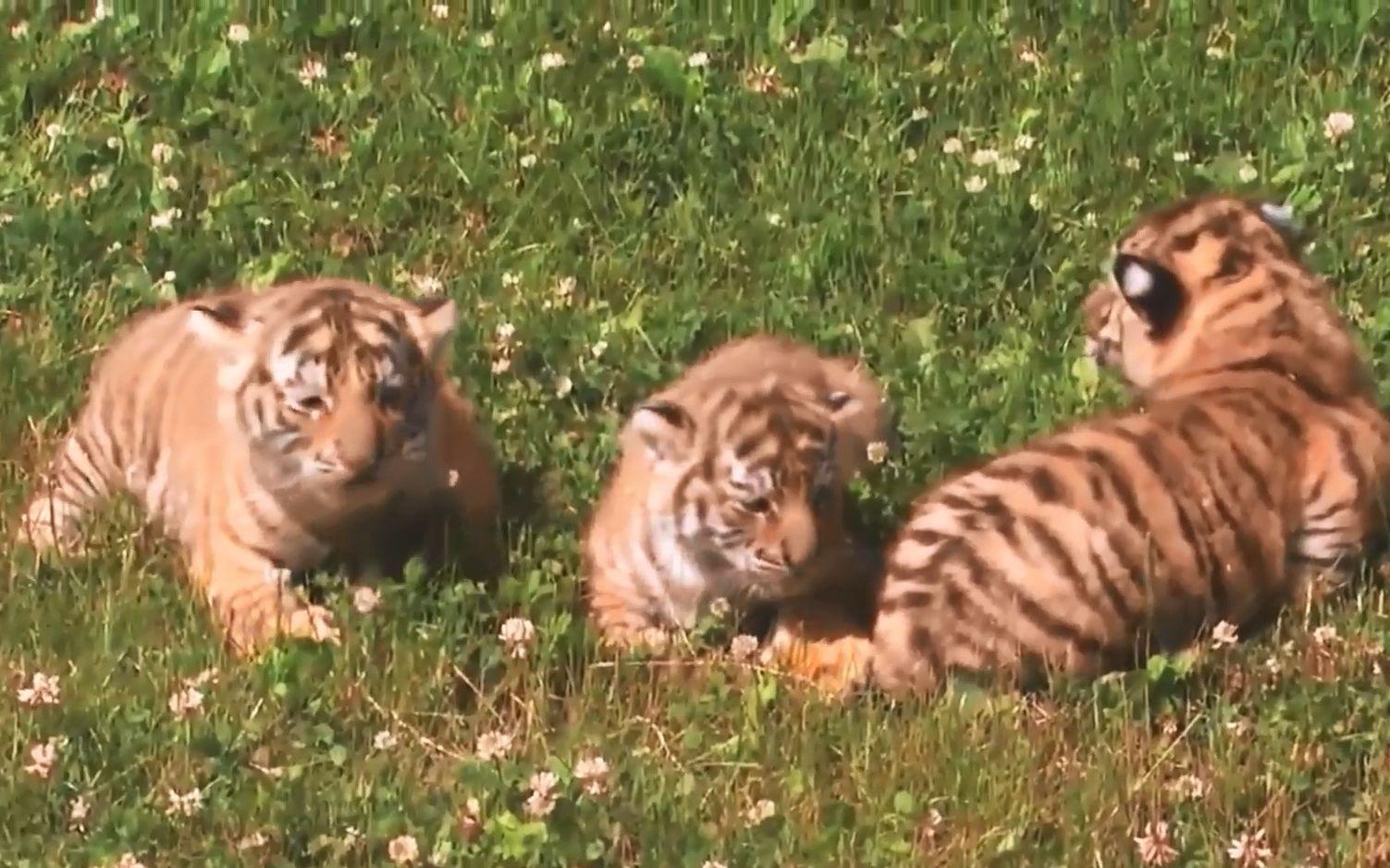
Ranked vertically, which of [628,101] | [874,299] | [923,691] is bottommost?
[923,691]

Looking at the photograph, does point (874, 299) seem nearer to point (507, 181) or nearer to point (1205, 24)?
point (507, 181)

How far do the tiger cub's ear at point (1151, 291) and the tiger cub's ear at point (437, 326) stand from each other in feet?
6.34

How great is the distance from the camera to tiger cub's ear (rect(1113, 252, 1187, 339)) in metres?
7.51

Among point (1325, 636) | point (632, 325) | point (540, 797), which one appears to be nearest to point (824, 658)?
point (540, 797)

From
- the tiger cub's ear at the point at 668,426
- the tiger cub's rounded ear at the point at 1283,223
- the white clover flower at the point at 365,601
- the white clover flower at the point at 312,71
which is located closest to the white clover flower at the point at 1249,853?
the tiger cub's ear at the point at 668,426

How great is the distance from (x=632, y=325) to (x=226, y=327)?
1.83 meters

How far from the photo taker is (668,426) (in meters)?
7.18

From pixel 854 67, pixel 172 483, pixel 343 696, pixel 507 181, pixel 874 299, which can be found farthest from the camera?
pixel 854 67

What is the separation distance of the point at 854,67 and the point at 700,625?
3964 mm

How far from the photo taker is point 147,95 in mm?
10297

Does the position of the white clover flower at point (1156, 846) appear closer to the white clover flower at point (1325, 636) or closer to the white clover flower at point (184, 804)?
the white clover flower at point (1325, 636)

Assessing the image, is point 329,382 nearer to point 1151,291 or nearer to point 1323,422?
point 1151,291

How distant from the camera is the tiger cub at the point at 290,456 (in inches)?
278

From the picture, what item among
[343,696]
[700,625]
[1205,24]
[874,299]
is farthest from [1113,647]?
[1205,24]
